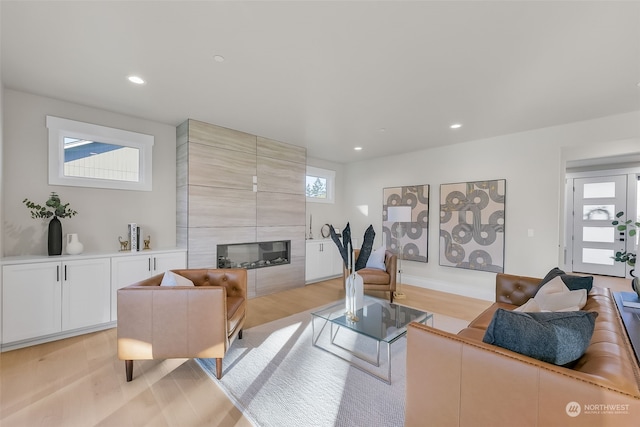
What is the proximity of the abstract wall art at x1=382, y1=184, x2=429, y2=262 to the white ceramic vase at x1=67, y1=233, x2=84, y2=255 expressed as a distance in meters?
4.37

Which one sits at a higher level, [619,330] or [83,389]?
[619,330]

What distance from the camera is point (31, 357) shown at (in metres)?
2.36

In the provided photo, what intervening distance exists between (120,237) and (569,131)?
236 inches

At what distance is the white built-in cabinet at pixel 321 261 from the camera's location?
16.5 feet

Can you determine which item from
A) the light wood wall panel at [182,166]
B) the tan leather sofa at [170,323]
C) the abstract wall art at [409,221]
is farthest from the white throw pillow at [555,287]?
the light wood wall panel at [182,166]

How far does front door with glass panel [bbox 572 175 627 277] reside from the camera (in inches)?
221

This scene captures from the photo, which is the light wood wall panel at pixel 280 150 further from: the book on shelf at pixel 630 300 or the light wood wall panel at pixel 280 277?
the book on shelf at pixel 630 300

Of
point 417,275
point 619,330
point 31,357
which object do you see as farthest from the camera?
point 417,275

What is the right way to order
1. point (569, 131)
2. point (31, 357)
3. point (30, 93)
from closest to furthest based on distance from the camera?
1. point (31, 357)
2. point (30, 93)
3. point (569, 131)

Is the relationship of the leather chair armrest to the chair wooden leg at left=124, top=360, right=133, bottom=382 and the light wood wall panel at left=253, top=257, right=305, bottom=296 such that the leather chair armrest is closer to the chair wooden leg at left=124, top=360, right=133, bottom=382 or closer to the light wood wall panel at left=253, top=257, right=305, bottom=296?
the chair wooden leg at left=124, top=360, right=133, bottom=382

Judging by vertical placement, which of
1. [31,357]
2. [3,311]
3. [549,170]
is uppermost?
[549,170]

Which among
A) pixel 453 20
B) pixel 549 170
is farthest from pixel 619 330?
pixel 549 170

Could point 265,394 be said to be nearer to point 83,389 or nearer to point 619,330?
point 83,389

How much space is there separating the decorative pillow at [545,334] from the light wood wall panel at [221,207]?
345 cm
